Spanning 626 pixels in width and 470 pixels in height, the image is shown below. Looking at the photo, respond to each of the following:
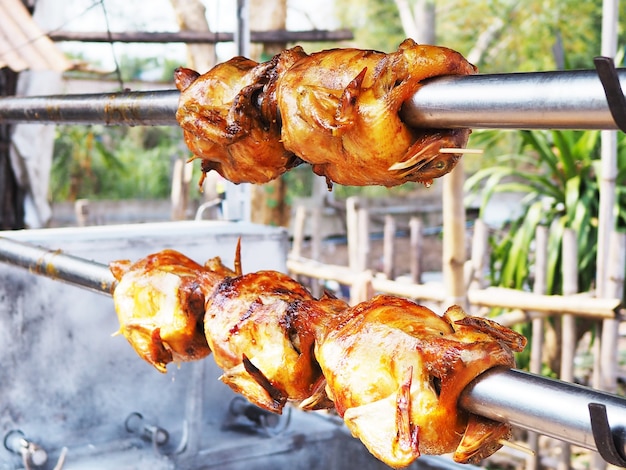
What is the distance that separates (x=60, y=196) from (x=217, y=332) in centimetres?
1279

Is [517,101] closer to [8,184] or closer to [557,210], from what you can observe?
[8,184]

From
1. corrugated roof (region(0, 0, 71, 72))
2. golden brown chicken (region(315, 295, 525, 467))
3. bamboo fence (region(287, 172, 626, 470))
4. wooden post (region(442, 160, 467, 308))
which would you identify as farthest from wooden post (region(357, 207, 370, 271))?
golden brown chicken (region(315, 295, 525, 467))

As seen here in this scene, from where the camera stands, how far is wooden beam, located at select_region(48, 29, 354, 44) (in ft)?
14.7

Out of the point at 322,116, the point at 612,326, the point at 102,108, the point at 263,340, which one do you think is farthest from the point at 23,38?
the point at 612,326

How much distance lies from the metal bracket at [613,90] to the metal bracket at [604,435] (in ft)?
0.89

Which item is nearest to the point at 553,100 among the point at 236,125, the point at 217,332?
the point at 236,125

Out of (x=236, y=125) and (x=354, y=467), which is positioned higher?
(x=236, y=125)

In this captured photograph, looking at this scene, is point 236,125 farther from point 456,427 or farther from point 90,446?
point 90,446

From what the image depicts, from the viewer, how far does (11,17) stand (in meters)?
3.15

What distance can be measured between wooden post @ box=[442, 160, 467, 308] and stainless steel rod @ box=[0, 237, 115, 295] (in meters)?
1.60

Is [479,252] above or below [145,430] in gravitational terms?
above

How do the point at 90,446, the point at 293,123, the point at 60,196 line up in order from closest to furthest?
the point at 293,123 → the point at 90,446 → the point at 60,196

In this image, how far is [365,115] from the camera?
91 cm

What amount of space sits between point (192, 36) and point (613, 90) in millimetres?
4393
